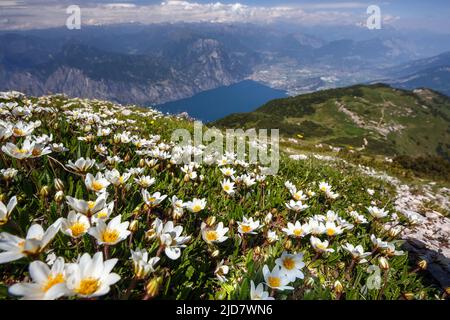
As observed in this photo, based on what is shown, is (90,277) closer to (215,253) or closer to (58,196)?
(58,196)

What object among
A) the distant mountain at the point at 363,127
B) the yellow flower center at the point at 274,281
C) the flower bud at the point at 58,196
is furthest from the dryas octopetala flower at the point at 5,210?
the distant mountain at the point at 363,127

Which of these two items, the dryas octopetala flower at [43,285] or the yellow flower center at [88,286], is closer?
the dryas octopetala flower at [43,285]

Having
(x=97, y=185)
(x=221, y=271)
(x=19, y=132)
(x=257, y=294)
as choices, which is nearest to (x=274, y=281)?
(x=257, y=294)

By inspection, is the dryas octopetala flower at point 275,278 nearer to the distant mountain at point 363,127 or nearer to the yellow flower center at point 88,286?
the yellow flower center at point 88,286

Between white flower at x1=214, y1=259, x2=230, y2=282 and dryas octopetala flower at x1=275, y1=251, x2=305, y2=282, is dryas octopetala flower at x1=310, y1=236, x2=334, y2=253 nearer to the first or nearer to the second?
dryas octopetala flower at x1=275, y1=251, x2=305, y2=282

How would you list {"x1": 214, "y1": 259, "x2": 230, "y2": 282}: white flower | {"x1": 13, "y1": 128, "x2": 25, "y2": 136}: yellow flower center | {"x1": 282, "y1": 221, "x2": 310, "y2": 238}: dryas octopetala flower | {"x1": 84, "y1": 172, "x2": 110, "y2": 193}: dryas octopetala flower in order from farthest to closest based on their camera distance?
{"x1": 13, "y1": 128, "x2": 25, "y2": 136}: yellow flower center, {"x1": 282, "y1": 221, "x2": 310, "y2": 238}: dryas octopetala flower, {"x1": 84, "y1": 172, "x2": 110, "y2": 193}: dryas octopetala flower, {"x1": 214, "y1": 259, "x2": 230, "y2": 282}: white flower

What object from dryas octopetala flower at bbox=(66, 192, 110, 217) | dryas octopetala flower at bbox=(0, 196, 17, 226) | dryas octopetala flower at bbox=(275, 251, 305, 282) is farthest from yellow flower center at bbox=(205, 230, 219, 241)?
dryas octopetala flower at bbox=(0, 196, 17, 226)

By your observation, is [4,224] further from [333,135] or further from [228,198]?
[333,135]
